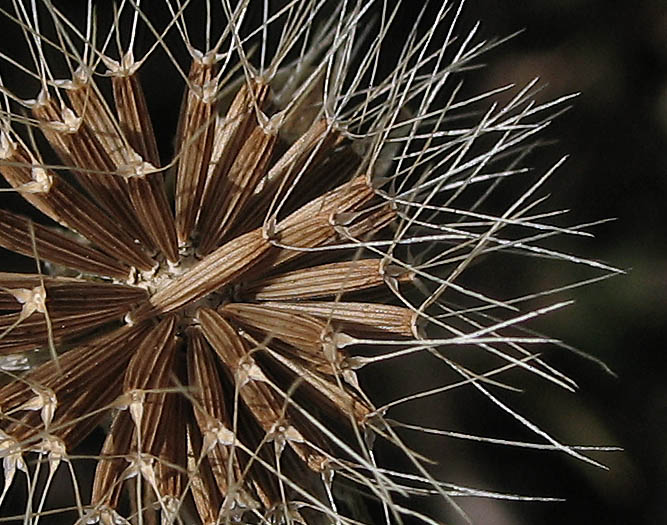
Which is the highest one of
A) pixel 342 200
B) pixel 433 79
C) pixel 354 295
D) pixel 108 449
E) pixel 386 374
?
pixel 433 79

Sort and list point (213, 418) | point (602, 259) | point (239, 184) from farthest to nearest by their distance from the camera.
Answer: point (602, 259) < point (239, 184) < point (213, 418)

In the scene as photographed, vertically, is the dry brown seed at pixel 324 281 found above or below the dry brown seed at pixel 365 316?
above

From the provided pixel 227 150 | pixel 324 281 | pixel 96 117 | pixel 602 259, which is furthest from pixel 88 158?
pixel 602 259

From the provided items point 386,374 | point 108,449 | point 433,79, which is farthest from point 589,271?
point 108,449

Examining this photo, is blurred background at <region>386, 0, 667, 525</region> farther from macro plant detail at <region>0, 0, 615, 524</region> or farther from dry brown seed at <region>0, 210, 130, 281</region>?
dry brown seed at <region>0, 210, 130, 281</region>

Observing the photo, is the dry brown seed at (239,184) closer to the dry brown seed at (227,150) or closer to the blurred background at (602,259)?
the dry brown seed at (227,150)

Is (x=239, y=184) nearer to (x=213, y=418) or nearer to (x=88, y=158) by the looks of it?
(x=88, y=158)

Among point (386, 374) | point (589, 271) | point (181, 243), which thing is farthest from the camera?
point (589, 271)

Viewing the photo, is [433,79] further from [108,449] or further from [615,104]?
[615,104]

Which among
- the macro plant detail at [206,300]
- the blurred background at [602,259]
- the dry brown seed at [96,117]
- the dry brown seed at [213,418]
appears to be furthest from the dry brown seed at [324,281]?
the blurred background at [602,259]

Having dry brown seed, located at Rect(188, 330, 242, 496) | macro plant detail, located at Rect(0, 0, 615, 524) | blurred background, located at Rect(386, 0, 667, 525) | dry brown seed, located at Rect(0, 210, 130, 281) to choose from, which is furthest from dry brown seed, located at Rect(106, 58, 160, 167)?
blurred background, located at Rect(386, 0, 667, 525)

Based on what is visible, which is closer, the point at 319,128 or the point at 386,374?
the point at 319,128
